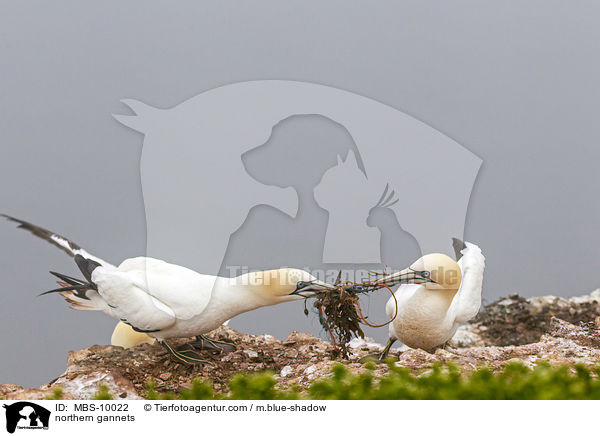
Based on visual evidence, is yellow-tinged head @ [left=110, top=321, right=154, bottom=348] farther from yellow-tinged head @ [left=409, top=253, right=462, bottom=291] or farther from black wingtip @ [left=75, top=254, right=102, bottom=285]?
yellow-tinged head @ [left=409, top=253, right=462, bottom=291]

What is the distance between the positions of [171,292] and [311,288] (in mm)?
477

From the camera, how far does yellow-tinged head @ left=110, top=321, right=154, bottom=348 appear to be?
237 centimetres

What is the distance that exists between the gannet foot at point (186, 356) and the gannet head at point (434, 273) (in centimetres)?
78

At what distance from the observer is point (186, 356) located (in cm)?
210

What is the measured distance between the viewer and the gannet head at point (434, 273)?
2061 millimetres

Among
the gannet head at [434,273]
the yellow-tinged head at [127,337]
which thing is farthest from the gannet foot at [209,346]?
the gannet head at [434,273]

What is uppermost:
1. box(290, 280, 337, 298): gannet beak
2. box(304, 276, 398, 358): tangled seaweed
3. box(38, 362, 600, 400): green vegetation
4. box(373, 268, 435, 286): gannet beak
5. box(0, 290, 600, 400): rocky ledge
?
box(373, 268, 435, 286): gannet beak

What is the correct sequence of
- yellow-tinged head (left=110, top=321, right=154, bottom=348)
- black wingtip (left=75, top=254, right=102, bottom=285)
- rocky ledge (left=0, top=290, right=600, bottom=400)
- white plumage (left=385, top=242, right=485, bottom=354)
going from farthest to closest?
1. yellow-tinged head (left=110, top=321, right=154, bottom=348)
2. white plumage (left=385, top=242, right=485, bottom=354)
3. black wingtip (left=75, top=254, right=102, bottom=285)
4. rocky ledge (left=0, top=290, right=600, bottom=400)

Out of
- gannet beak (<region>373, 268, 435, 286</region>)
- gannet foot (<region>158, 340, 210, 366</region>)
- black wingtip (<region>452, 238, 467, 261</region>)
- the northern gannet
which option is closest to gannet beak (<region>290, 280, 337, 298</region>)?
the northern gannet

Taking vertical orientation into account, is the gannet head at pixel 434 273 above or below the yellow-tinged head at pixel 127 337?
above

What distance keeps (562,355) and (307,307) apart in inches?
36.4
